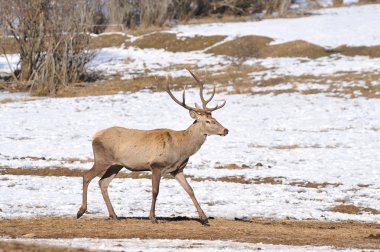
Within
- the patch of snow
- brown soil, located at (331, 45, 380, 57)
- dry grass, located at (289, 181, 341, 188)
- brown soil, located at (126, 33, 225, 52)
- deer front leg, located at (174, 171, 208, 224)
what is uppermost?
deer front leg, located at (174, 171, 208, 224)

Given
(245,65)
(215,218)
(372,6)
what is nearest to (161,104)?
(245,65)

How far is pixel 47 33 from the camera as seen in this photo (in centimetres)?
3762

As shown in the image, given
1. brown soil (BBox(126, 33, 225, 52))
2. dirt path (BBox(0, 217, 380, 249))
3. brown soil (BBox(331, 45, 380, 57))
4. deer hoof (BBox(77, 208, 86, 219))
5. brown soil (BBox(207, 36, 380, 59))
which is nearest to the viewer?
dirt path (BBox(0, 217, 380, 249))

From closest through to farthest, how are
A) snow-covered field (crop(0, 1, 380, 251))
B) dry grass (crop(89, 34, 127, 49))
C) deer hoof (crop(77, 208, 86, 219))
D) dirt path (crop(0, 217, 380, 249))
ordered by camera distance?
dirt path (crop(0, 217, 380, 249))
deer hoof (crop(77, 208, 86, 219))
snow-covered field (crop(0, 1, 380, 251))
dry grass (crop(89, 34, 127, 49))

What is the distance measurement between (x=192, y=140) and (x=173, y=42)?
34310mm

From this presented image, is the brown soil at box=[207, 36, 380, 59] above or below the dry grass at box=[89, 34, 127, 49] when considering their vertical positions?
above

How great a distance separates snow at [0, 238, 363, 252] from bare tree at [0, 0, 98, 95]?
26.7m

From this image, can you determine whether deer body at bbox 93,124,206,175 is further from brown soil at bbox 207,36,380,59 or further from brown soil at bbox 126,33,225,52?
brown soil at bbox 126,33,225,52

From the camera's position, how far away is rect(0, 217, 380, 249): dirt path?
11.0 m

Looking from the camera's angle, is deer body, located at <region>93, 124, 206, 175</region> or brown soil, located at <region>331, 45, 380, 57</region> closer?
deer body, located at <region>93, 124, 206, 175</region>

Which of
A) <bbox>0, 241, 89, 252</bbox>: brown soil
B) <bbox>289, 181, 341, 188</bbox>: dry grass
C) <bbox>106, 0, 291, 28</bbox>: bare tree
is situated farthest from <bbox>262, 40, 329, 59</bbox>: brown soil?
<bbox>0, 241, 89, 252</bbox>: brown soil

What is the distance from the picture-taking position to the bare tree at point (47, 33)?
122 feet

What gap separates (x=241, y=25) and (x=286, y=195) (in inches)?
1395

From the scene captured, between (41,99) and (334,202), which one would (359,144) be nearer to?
(334,202)
